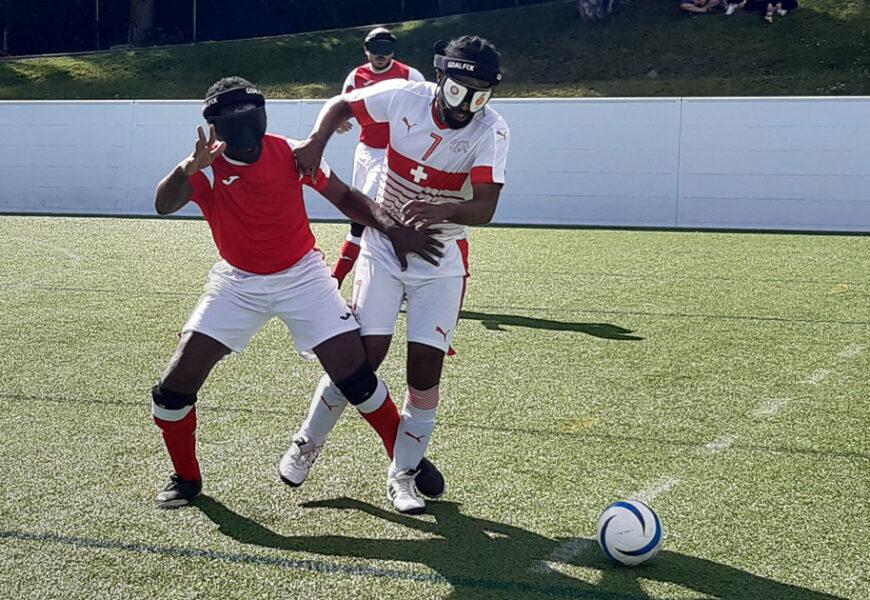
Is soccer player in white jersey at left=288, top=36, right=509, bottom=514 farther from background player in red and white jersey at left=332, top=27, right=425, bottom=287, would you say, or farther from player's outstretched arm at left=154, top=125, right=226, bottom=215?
background player in red and white jersey at left=332, top=27, right=425, bottom=287

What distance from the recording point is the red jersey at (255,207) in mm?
5121

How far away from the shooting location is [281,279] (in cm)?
519

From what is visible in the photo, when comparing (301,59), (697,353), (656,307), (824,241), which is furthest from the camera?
(301,59)

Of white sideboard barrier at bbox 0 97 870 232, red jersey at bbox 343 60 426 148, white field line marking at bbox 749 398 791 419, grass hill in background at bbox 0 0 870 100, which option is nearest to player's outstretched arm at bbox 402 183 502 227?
white field line marking at bbox 749 398 791 419

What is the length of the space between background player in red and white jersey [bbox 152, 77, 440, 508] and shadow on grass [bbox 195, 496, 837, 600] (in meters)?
0.48

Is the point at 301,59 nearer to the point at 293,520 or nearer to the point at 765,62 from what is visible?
the point at 765,62

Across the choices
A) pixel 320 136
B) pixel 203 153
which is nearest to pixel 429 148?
pixel 320 136

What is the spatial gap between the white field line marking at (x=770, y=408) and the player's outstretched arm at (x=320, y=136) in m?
2.99

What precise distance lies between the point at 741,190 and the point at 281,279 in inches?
560

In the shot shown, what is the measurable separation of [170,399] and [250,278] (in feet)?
2.08

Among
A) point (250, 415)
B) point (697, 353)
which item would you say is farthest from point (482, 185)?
point (697, 353)

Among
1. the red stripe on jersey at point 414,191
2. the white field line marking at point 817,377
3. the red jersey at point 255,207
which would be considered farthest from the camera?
the white field line marking at point 817,377

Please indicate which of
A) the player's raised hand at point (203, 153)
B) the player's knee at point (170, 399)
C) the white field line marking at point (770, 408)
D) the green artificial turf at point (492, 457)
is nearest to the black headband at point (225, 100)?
the player's raised hand at point (203, 153)

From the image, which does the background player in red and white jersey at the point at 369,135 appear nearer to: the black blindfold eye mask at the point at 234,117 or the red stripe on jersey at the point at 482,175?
the red stripe on jersey at the point at 482,175
